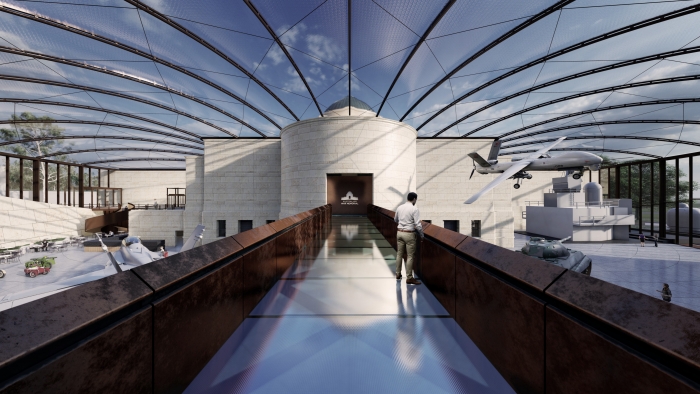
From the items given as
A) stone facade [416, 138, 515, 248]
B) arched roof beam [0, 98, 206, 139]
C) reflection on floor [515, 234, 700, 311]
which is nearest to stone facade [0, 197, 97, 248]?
arched roof beam [0, 98, 206, 139]

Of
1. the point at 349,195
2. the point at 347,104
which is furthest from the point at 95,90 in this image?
the point at 349,195

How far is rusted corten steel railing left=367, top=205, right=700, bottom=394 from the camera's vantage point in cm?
124

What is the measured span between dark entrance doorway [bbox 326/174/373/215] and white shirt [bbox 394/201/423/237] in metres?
16.5

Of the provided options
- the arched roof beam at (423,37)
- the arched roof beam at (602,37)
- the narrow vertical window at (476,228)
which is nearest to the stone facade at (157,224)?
the arched roof beam at (423,37)

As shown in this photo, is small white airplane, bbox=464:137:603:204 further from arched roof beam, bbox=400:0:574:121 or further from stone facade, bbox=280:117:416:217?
stone facade, bbox=280:117:416:217

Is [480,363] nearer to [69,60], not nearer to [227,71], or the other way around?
[227,71]

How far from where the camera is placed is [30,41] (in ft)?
50.7

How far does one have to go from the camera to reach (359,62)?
737 inches

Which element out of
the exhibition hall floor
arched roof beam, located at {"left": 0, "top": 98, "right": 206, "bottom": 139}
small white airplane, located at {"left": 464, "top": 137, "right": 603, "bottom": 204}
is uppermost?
arched roof beam, located at {"left": 0, "top": 98, "right": 206, "bottom": 139}

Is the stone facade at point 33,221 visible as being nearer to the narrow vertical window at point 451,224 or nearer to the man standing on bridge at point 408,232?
the man standing on bridge at point 408,232

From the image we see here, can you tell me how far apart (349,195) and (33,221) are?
1703 inches

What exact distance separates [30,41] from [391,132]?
24370 millimetres

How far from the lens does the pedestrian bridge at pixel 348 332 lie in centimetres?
128

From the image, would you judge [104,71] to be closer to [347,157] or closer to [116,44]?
[116,44]
